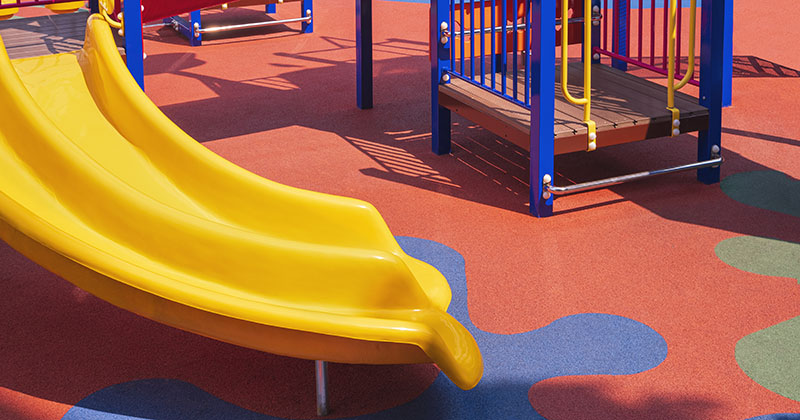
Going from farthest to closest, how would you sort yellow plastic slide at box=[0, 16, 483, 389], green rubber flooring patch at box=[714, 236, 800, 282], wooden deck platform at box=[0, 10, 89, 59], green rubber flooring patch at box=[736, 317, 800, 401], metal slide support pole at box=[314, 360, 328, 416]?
wooden deck platform at box=[0, 10, 89, 59] → green rubber flooring patch at box=[714, 236, 800, 282] → green rubber flooring patch at box=[736, 317, 800, 401] → metal slide support pole at box=[314, 360, 328, 416] → yellow plastic slide at box=[0, 16, 483, 389]

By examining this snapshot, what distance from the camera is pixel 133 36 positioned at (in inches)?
185

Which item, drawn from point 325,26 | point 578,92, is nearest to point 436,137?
point 578,92

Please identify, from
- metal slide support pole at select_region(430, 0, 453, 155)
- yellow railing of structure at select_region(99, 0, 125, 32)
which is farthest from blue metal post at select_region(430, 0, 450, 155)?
yellow railing of structure at select_region(99, 0, 125, 32)

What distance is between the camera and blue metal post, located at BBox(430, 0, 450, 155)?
18.4 feet

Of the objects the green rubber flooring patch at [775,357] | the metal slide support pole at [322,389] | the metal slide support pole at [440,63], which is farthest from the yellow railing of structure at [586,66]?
the metal slide support pole at [322,389]

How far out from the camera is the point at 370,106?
274 inches

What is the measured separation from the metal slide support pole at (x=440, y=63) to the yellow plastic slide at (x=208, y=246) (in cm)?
228

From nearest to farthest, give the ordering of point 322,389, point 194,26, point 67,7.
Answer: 1. point 322,389
2. point 67,7
3. point 194,26

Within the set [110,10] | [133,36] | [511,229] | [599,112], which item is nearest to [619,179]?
[599,112]

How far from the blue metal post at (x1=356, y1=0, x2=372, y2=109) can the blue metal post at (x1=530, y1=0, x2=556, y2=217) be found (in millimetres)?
2339

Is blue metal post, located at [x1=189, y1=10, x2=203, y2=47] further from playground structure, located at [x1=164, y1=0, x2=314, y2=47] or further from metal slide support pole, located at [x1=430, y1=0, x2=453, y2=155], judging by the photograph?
metal slide support pole, located at [x1=430, y1=0, x2=453, y2=155]

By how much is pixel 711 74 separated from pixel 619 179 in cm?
77

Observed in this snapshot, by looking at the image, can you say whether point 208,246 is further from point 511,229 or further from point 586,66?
point 586,66

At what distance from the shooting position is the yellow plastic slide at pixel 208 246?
2854mm
